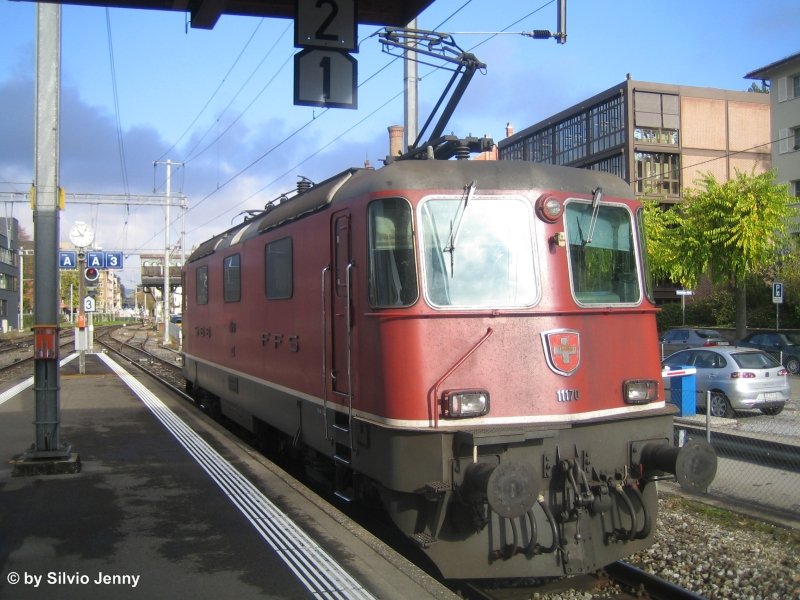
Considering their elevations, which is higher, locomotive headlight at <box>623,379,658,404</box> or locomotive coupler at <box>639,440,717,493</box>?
locomotive headlight at <box>623,379,658,404</box>

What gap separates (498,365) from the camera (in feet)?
17.4

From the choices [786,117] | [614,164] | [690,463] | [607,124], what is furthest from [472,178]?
[607,124]

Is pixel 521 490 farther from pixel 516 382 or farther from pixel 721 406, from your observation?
pixel 721 406

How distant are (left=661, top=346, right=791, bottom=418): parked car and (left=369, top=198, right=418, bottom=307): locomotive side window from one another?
986cm

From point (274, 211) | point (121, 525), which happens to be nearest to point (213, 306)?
point (274, 211)

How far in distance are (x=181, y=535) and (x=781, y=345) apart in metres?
24.1

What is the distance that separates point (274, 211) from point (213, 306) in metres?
3.48

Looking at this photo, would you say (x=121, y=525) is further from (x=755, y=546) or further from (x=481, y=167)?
(x=755, y=546)

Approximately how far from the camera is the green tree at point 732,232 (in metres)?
25.2

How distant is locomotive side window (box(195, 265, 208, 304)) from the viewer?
12.3 m

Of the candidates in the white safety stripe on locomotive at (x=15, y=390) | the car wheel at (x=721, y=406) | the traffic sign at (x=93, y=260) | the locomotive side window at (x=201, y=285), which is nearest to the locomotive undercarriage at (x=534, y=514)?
the locomotive side window at (x=201, y=285)

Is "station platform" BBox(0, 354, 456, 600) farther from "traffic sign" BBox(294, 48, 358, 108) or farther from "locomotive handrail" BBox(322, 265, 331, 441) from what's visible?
"traffic sign" BBox(294, 48, 358, 108)

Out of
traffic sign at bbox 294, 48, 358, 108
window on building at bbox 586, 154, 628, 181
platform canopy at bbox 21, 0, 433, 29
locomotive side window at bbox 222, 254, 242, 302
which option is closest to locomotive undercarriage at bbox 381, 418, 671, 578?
traffic sign at bbox 294, 48, 358, 108

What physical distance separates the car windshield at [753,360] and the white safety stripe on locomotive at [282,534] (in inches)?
393
